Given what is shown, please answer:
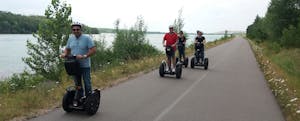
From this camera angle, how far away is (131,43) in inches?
1334

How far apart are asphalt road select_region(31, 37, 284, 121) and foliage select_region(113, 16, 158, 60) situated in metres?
17.2

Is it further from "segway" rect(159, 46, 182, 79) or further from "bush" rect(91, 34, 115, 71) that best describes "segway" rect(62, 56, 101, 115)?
"bush" rect(91, 34, 115, 71)

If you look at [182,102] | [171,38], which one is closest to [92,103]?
[182,102]

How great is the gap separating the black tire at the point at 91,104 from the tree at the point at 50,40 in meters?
21.9

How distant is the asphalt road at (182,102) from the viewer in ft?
29.1

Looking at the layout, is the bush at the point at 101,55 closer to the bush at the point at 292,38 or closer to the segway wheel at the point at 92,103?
the bush at the point at 292,38

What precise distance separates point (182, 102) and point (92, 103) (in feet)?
9.46

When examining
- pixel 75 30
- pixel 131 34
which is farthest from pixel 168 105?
pixel 131 34

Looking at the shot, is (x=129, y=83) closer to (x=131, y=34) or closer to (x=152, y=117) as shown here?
(x=152, y=117)

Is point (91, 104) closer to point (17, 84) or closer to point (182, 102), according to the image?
point (182, 102)

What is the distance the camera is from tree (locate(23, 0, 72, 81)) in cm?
3042

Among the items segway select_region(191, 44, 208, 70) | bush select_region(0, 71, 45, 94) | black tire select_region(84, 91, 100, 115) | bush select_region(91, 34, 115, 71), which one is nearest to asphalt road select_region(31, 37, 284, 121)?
black tire select_region(84, 91, 100, 115)

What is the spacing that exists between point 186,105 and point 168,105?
17.5 inches

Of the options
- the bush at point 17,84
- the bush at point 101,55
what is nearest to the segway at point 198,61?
the bush at point 17,84
